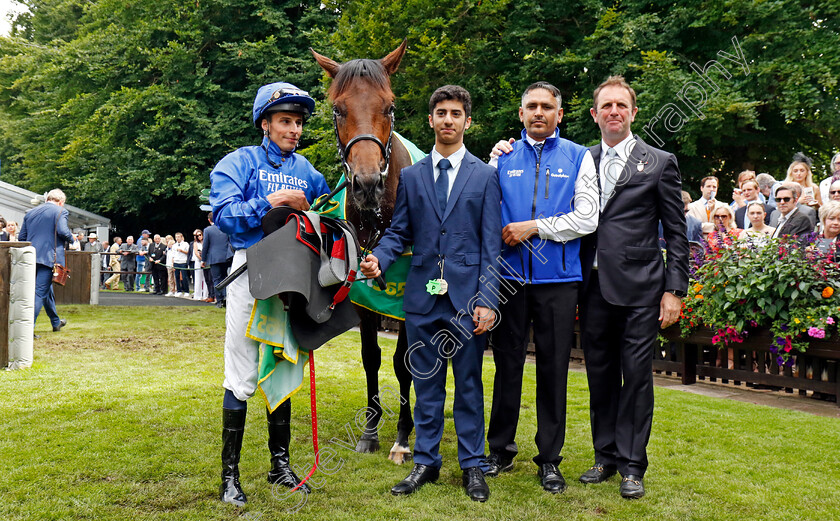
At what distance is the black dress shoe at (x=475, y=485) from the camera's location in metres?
3.38

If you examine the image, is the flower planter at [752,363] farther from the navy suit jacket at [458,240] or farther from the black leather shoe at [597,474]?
the navy suit jacket at [458,240]

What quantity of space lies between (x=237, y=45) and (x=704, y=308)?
55.3 ft

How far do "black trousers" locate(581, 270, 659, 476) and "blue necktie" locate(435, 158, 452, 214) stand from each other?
1.05 meters

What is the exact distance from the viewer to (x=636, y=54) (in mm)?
11586

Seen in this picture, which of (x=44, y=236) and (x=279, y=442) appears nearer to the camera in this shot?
(x=279, y=442)

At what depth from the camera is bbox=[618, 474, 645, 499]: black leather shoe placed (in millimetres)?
3445

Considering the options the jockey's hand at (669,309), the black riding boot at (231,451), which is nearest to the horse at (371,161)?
the black riding boot at (231,451)

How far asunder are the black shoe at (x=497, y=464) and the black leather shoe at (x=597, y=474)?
1.49 ft

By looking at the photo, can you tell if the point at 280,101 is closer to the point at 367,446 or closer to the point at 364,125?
the point at 364,125

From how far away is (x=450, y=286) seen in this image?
139 inches

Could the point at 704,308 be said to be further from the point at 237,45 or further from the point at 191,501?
the point at 237,45

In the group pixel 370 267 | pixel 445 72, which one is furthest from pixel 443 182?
pixel 445 72

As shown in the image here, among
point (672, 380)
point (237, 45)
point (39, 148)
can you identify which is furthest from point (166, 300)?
point (672, 380)

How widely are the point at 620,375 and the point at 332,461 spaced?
1962 millimetres
